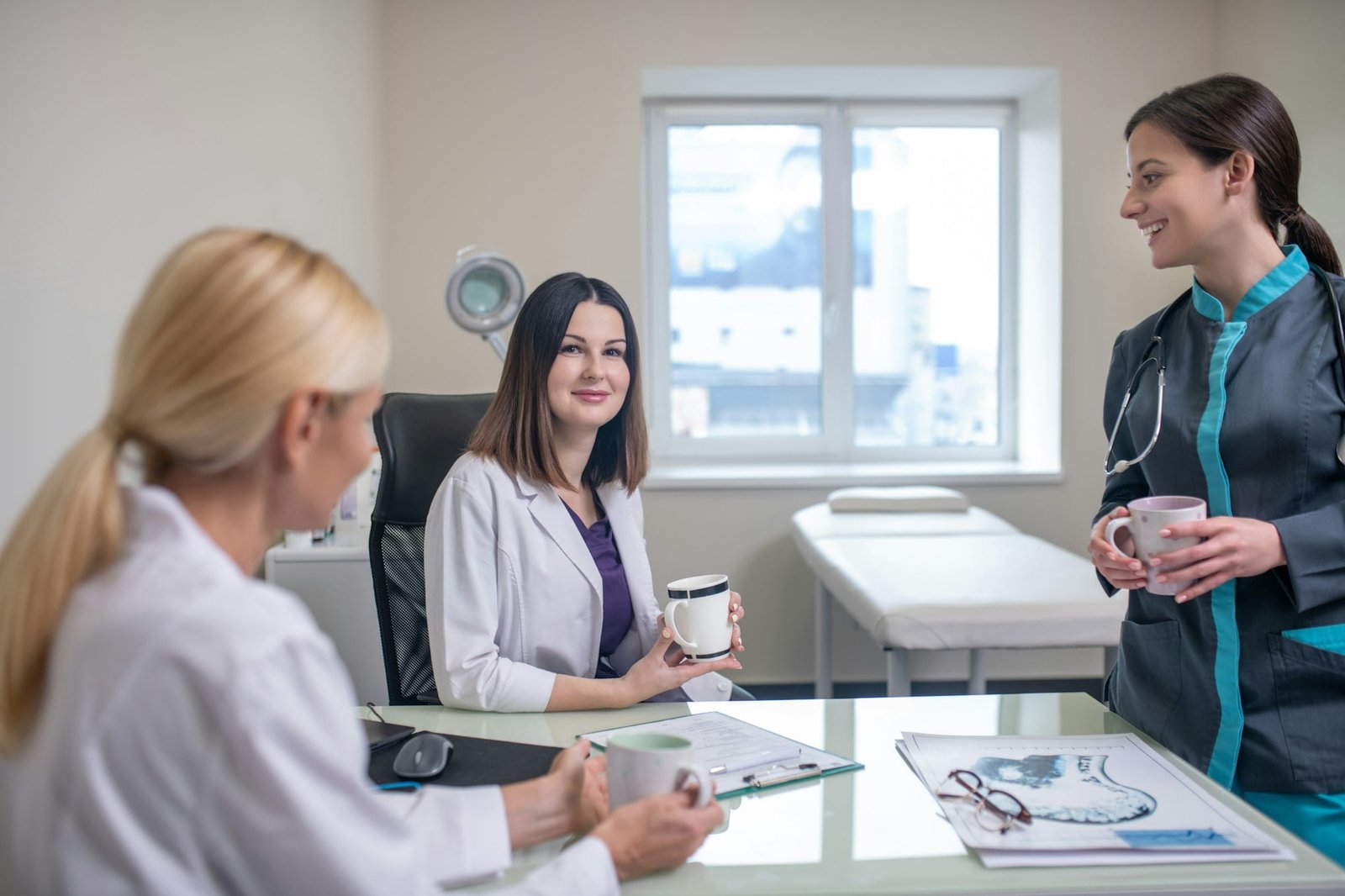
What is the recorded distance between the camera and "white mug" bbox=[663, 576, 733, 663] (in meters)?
1.42

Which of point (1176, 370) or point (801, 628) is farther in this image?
point (801, 628)

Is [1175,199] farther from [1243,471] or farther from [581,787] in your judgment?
[581,787]

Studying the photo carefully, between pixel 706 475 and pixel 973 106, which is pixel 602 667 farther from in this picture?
pixel 973 106

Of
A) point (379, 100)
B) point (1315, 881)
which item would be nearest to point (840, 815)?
point (1315, 881)

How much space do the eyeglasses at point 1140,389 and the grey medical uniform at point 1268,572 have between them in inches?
0.6

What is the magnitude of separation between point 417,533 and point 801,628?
247 centimetres

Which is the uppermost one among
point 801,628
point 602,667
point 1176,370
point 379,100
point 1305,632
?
point 379,100

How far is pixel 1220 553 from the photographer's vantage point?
4.25 ft

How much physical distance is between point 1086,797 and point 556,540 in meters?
0.92

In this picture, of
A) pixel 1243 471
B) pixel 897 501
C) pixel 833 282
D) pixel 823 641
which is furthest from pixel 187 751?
pixel 833 282

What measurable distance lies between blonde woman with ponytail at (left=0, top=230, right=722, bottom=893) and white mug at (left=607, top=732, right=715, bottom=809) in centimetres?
16

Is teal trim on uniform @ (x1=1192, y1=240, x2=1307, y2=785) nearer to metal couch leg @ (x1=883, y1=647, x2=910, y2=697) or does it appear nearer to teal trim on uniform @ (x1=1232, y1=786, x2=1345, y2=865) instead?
teal trim on uniform @ (x1=1232, y1=786, x2=1345, y2=865)

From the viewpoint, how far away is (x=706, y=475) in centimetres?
413

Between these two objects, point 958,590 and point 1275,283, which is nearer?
point 1275,283
